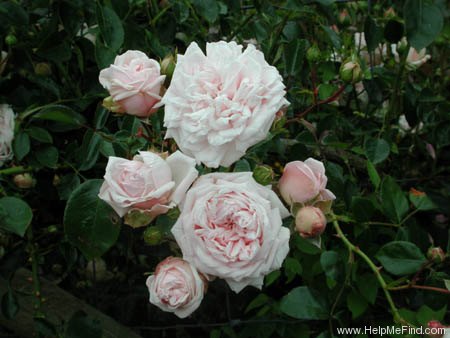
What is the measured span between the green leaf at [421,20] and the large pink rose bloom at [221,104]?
28 centimetres

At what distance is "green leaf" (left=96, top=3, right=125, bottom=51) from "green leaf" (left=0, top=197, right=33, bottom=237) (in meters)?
0.32

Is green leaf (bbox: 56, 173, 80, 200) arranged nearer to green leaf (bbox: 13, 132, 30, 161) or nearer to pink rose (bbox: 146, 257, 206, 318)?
green leaf (bbox: 13, 132, 30, 161)

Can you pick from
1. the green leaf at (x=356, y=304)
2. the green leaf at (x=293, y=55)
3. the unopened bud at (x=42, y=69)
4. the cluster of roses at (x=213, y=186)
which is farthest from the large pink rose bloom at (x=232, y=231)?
the unopened bud at (x=42, y=69)

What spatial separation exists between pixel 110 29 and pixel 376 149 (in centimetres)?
57

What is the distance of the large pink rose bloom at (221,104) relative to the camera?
0.73 m

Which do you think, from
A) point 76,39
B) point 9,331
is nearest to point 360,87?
point 76,39

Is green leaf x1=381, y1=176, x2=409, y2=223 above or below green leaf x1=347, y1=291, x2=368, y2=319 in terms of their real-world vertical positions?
above

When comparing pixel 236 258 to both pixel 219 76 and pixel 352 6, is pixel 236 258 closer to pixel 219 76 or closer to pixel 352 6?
pixel 219 76

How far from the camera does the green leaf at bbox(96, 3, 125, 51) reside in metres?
1.04

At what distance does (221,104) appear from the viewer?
737mm

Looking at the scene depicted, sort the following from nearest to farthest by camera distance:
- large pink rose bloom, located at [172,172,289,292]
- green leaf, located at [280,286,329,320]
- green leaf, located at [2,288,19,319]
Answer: large pink rose bloom, located at [172,172,289,292] < green leaf, located at [280,286,329,320] < green leaf, located at [2,288,19,319]

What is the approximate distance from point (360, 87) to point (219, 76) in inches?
43.5

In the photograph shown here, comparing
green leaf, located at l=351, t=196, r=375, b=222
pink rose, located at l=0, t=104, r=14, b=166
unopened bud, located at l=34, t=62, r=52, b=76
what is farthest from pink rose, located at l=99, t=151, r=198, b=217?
unopened bud, located at l=34, t=62, r=52, b=76

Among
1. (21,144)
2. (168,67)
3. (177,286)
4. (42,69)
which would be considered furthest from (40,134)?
(177,286)
